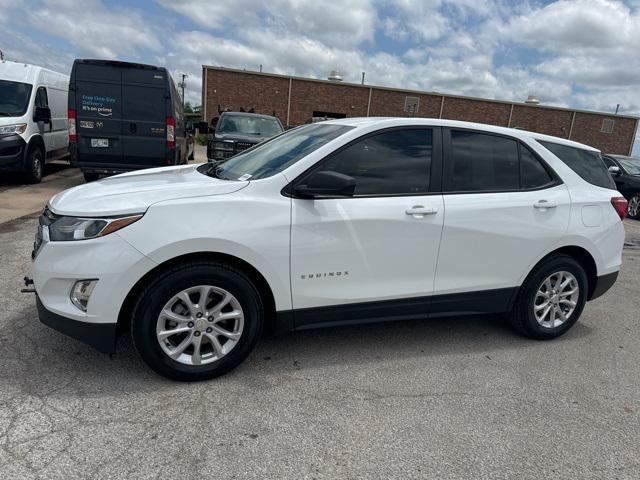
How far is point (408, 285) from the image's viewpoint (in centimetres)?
342

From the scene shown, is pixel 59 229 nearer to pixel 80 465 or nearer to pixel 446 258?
pixel 80 465

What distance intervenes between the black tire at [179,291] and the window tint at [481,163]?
1661 mm

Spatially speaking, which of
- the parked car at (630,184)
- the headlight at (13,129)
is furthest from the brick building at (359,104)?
the headlight at (13,129)

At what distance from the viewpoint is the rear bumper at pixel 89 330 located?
2.77m

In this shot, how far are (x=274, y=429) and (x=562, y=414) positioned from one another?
178cm

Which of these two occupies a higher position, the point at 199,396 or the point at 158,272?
the point at 158,272

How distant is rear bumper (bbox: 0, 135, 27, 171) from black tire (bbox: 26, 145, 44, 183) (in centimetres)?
24

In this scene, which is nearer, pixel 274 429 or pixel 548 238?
pixel 274 429

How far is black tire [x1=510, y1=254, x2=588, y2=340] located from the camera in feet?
12.7

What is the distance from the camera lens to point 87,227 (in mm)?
2746

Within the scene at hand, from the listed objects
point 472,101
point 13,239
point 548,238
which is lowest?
point 13,239

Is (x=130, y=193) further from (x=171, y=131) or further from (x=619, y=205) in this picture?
(x=171, y=131)

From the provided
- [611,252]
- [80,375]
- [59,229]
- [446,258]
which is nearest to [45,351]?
[80,375]

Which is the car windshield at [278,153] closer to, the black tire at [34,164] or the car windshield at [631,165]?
the black tire at [34,164]
